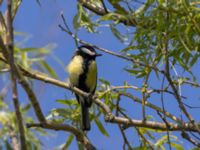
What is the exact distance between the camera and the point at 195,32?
1314mm

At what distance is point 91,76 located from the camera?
270 centimetres

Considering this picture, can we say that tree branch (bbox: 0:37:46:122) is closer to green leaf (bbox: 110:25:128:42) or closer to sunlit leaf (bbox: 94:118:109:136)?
green leaf (bbox: 110:25:128:42)

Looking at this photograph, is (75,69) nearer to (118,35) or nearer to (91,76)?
(91,76)

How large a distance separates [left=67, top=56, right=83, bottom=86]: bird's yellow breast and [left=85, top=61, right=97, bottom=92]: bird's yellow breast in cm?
4

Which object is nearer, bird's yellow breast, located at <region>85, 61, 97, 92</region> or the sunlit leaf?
the sunlit leaf

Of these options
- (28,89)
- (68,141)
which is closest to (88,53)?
(68,141)

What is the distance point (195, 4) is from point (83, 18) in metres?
0.42

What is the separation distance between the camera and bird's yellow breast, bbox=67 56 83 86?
269cm


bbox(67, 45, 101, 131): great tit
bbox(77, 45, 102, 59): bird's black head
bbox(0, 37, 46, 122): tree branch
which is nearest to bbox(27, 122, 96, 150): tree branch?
bbox(0, 37, 46, 122): tree branch

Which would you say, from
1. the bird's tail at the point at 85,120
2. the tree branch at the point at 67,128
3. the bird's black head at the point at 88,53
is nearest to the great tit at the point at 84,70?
the bird's black head at the point at 88,53

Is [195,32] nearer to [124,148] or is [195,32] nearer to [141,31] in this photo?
[141,31]

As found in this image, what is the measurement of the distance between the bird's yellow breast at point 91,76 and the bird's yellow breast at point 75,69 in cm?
4

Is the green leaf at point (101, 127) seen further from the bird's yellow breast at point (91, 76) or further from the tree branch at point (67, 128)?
the bird's yellow breast at point (91, 76)

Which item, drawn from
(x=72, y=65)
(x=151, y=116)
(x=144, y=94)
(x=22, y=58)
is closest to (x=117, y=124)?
(x=151, y=116)
